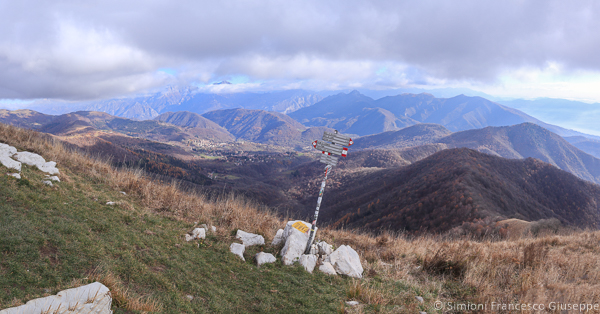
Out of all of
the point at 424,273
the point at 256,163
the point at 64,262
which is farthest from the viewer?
the point at 256,163

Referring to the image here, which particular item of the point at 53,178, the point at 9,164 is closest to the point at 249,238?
the point at 53,178

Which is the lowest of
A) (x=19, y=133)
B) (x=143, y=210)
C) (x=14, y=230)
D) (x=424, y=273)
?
(x=424, y=273)

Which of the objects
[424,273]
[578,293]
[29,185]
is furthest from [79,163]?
[578,293]

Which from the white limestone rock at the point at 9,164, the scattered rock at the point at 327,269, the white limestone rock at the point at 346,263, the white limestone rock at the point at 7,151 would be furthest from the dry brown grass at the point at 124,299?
the white limestone rock at the point at 7,151

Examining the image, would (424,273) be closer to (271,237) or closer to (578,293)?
(578,293)

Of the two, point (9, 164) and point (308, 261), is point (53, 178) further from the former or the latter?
point (308, 261)

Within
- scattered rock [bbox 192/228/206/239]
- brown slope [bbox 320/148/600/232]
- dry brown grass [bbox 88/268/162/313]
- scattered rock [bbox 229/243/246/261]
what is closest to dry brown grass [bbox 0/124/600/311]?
dry brown grass [bbox 88/268/162/313]

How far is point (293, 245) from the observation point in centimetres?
840

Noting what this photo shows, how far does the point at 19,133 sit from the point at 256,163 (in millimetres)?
159477

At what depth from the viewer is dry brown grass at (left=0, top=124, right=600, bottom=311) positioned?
605 cm

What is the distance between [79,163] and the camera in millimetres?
12289

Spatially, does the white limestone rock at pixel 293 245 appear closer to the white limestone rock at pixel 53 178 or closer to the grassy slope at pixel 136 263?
the grassy slope at pixel 136 263

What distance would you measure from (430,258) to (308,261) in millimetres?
4339

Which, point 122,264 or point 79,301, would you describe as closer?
point 79,301
